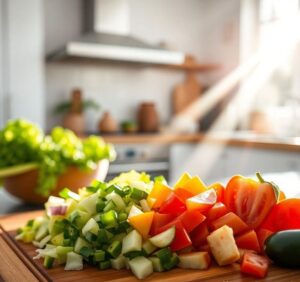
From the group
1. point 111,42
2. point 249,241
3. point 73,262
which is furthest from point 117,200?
point 111,42

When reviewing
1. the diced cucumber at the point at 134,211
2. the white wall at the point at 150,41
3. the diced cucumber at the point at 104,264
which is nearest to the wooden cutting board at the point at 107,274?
the diced cucumber at the point at 104,264

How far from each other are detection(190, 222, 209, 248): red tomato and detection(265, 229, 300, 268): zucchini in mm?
130

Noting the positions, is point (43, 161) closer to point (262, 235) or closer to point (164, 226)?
point (164, 226)

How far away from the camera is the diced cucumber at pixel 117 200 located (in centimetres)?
90

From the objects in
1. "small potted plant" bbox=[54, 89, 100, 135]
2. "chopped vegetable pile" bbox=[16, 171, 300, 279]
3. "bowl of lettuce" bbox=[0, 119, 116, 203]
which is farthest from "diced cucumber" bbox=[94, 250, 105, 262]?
"small potted plant" bbox=[54, 89, 100, 135]

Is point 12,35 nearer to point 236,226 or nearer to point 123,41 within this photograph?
point 123,41

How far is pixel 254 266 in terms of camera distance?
76 centimetres

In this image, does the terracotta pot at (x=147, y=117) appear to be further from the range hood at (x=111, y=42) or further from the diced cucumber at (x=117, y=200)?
the diced cucumber at (x=117, y=200)

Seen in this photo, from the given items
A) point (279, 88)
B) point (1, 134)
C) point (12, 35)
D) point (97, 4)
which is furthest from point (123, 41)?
point (1, 134)

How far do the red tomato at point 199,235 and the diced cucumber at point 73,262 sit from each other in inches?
9.1

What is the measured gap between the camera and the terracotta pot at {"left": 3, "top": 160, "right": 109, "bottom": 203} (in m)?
1.25

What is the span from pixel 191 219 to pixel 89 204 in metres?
0.23

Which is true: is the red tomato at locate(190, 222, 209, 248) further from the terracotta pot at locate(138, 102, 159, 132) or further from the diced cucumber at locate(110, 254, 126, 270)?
the terracotta pot at locate(138, 102, 159, 132)

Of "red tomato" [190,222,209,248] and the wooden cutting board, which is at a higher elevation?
"red tomato" [190,222,209,248]
